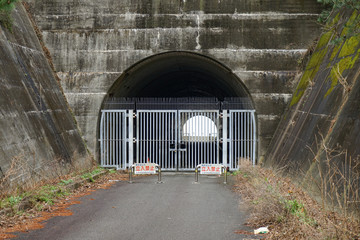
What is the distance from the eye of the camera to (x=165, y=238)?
6.68 meters

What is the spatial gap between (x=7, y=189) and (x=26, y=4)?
990 centimetres

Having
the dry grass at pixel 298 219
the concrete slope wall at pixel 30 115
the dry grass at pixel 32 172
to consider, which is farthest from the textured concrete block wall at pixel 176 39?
the dry grass at pixel 298 219

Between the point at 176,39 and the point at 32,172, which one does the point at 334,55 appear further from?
the point at 32,172

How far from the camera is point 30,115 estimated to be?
1238cm

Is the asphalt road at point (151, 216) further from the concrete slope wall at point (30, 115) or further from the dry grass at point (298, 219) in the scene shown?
the concrete slope wall at point (30, 115)

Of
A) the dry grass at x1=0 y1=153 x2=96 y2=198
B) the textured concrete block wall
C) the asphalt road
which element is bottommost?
the asphalt road

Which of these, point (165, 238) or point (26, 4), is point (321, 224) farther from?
point (26, 4)

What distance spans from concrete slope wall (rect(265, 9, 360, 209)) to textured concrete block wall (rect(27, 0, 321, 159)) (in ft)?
2.98

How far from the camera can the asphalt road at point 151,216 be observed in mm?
6922

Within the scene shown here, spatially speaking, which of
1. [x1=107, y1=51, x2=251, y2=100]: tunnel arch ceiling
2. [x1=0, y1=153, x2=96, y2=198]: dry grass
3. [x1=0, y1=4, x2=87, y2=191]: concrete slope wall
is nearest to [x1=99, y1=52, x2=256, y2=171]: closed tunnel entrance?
[x1=107, y1=51, x2=251, y2=100]: tunnel arch ceiling

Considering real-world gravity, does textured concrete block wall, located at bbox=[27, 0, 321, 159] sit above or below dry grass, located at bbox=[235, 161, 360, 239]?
above

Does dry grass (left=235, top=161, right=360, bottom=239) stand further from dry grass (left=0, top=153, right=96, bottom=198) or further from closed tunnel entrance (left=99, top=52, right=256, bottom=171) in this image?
closed tunnel entrance (left=99, top=52, right=256, bottom=171)

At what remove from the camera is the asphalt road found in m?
6.92

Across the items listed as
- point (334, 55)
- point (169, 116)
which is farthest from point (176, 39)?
point (334, 55)
